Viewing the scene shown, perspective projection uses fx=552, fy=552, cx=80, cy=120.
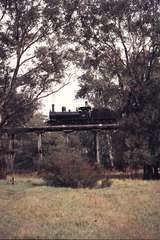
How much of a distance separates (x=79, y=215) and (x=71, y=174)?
938 cm

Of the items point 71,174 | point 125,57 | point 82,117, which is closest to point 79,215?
point 71,174

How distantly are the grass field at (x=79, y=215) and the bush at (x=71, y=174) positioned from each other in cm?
312

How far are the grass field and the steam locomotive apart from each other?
24971 mm

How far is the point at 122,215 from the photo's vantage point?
1495 cm

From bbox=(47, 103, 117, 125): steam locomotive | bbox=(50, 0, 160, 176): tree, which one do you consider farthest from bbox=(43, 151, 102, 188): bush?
bbox=(47, 103, 117, 125): steam locomotive

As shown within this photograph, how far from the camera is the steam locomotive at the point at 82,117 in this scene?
151 feet

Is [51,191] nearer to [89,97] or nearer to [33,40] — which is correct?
[33,40]

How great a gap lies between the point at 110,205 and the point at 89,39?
23.7 metres

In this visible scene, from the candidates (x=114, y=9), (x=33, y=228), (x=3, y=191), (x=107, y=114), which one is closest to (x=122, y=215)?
(x=33, y=228)

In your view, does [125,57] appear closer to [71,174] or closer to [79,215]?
[71,174]

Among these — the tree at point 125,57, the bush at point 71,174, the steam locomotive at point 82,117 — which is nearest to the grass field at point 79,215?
the bush at point 71,174

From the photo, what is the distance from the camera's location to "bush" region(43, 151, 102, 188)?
79.2ft

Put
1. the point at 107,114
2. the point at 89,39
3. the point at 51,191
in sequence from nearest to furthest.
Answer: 1. the point at 51,191
2. the point at 89,39
3. the point at 107,114

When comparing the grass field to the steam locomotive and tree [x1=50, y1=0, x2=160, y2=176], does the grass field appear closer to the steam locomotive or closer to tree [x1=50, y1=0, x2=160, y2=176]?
tree [x1=50, y1=0, x2=160, y2=176]
